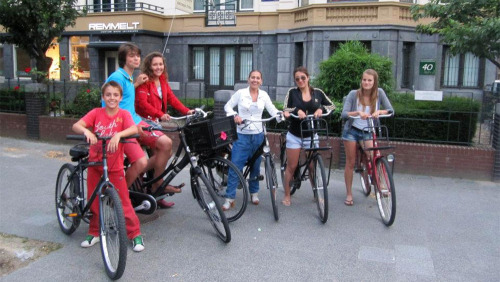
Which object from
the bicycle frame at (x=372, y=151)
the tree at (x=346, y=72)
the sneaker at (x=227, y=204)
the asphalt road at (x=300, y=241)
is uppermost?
the tree at (x=346, y=72)

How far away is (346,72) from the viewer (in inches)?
371

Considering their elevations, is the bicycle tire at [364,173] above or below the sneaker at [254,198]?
above

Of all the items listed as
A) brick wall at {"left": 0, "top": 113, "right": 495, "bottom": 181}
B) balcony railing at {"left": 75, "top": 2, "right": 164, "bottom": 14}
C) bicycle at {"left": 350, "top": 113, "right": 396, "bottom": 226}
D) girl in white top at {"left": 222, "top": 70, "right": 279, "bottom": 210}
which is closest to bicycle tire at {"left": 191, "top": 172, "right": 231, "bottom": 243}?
girl in white top at {"left": 222, "top": 70, "right": 279, "bottom": 210}

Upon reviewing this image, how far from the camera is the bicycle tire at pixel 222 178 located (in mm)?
5146

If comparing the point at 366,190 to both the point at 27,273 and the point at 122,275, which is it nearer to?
the point at 122,275

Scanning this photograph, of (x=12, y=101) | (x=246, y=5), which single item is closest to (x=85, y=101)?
(x=12, y=101)

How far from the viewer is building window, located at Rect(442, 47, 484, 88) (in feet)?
59.1

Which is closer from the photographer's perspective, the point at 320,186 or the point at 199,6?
the point at 320,186

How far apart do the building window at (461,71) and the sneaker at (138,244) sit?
53.4 ft

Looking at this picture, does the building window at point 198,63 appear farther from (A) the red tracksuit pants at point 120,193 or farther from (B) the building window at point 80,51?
(A) the red tracksuit pants at point 120,193

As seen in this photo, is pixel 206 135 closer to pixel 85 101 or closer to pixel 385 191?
pixel 385 191

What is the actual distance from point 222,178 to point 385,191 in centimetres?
194

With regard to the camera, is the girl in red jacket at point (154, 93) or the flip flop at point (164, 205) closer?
the girl in red jacket at point (154, 93)

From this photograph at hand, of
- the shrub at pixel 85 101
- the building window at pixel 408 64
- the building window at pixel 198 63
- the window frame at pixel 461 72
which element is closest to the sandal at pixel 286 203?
the shrub at pixel 85 101
